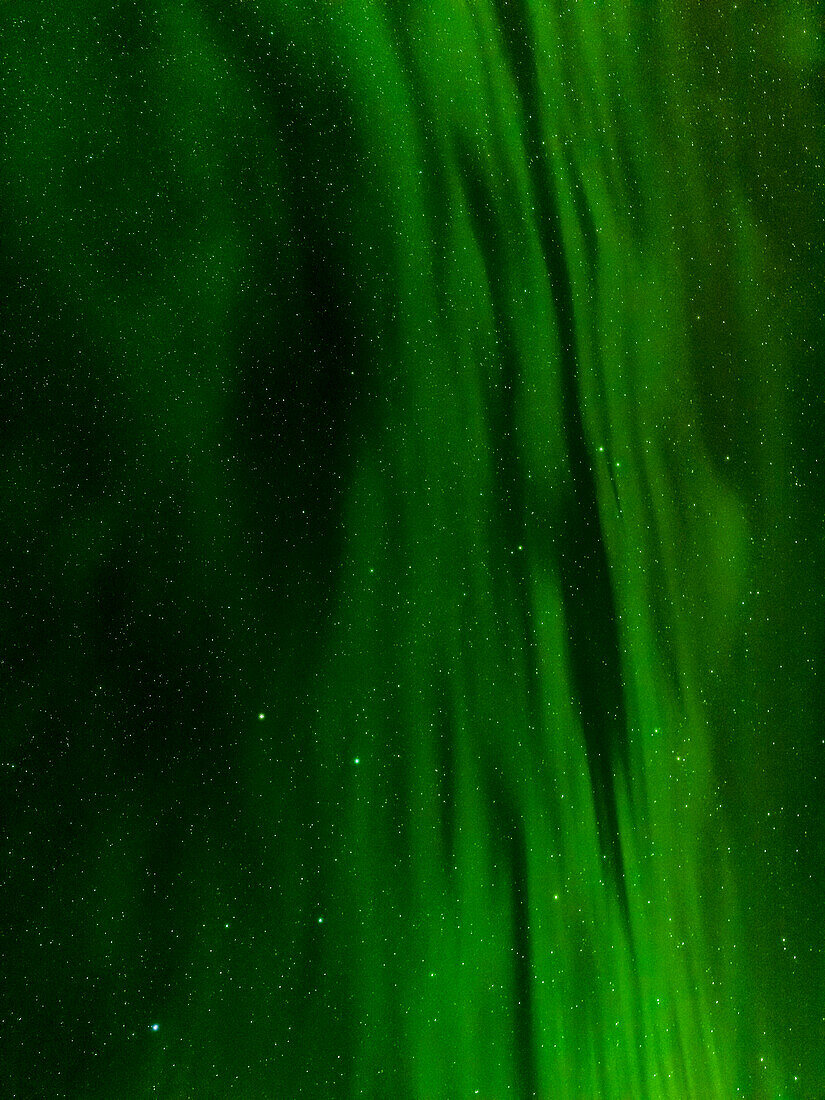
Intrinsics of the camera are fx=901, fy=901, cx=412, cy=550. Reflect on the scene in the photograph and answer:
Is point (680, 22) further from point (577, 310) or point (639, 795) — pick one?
point (639, 795)

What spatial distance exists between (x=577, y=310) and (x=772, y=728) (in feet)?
0.88

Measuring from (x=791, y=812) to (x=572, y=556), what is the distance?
7.8 inches

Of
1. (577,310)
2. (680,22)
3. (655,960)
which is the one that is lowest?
(655,960)

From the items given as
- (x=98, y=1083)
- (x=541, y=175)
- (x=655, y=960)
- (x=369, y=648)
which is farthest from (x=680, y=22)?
(x=98, y=1083)

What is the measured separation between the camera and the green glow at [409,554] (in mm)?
445

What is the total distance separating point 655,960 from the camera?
0.49 m

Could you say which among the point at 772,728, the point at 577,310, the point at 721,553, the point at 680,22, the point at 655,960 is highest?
→ the point at 680,22

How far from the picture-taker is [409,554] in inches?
19.3

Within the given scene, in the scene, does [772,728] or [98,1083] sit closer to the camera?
[98,1083]

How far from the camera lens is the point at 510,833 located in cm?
48

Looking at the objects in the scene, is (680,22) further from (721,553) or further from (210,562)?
(210,562)

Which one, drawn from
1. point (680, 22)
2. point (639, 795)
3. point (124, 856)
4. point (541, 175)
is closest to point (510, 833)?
point (639, 795)

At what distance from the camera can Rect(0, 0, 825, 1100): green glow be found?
44cm

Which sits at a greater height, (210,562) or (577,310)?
(577,310)
